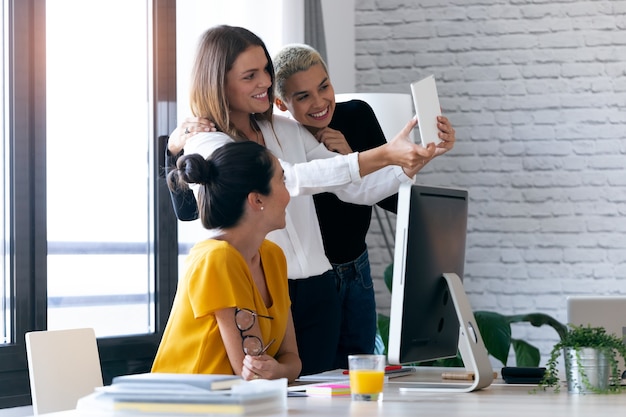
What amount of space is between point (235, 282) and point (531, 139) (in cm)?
314

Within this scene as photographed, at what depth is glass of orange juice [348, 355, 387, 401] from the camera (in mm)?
1809

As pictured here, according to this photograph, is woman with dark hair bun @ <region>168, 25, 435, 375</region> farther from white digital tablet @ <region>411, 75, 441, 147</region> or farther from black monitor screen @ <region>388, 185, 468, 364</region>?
black monitor screen @ <region>388, 185, 468, 364</region>

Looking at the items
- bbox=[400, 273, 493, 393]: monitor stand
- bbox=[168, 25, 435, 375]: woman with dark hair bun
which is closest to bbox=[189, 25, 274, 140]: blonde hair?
bbox=[168, 25, 435, 375]: woman with dark hair bun

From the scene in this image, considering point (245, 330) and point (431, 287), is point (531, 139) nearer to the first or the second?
point (431, 287)

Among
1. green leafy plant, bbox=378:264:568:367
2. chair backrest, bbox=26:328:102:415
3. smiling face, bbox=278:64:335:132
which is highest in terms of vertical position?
smiling face, bbox=278:64:335:132

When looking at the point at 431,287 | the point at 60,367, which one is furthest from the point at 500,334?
the point at 60,367

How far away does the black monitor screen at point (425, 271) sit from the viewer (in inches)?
76.6

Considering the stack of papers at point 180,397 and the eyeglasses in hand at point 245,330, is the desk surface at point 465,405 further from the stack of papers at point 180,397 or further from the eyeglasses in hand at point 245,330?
the eyeglasses in hand at point 245,330

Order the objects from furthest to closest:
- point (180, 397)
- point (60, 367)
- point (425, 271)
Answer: point (60, 367) < point (425, 271) < point (180, 397)

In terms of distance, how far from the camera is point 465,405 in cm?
179

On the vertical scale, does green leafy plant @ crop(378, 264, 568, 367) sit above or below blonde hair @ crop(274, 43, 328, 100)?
below

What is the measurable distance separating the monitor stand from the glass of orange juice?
0.23 m

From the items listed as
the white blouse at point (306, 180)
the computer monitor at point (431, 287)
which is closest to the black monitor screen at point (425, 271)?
the computer monitor at point (431, 287)

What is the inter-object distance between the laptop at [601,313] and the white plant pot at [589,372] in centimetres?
30
